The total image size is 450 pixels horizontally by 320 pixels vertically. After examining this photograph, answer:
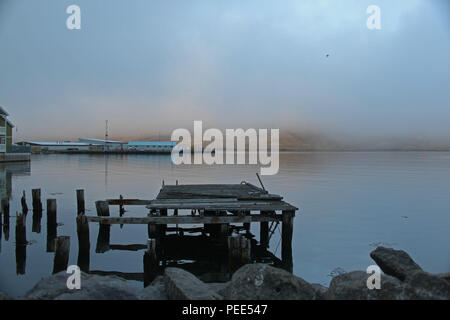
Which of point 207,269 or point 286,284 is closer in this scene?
point 286,284

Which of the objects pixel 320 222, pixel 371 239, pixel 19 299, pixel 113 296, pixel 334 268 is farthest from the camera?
pixel 320 222

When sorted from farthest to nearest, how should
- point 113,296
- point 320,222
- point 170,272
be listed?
point 320,222 < point 170,272 < point 113,296

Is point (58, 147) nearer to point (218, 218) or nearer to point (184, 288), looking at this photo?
point (218, 218)

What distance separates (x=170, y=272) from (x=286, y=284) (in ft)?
8.76

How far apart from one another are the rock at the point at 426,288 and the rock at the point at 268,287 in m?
1.66

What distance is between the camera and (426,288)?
5863mm

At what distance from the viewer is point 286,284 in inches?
260

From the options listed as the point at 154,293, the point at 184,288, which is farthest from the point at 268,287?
the point at 154,293

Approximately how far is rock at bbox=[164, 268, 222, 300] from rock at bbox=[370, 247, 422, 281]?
198 inches

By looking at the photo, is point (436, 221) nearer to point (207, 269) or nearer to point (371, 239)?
point (371, 239)

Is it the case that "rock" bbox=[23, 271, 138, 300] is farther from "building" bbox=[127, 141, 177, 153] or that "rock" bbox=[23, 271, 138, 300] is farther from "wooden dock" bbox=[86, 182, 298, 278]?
"building" bbox=[127, 141, 177, 153]

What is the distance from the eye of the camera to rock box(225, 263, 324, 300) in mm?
6543
